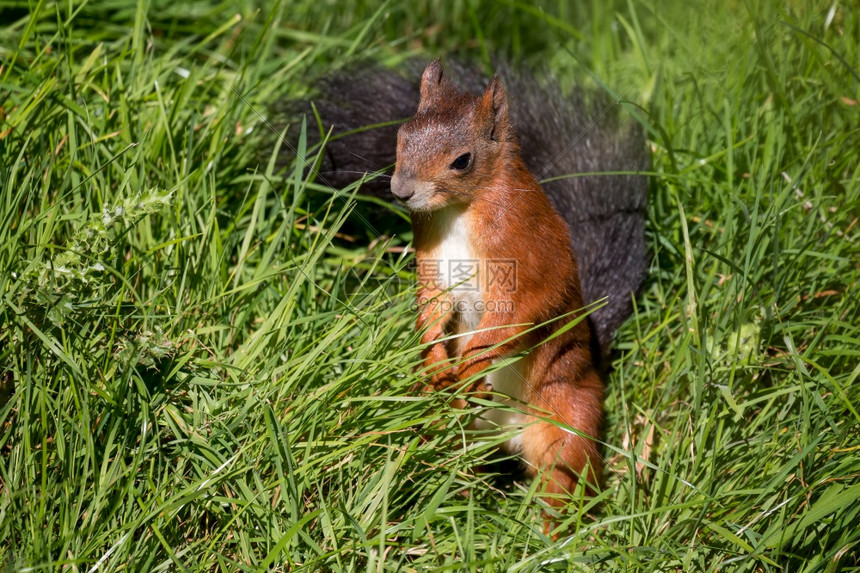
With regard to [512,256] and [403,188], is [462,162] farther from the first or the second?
[512,256]

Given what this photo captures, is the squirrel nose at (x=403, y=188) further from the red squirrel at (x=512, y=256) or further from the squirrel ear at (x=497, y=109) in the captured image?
the squirrel ear at (x=497, y=109)

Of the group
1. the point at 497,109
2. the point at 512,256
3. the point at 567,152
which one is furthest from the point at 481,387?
the point at 567,152

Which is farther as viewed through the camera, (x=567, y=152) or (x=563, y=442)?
(x=567, y=152)

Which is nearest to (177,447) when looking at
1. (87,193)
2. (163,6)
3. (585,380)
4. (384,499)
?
(384,499)

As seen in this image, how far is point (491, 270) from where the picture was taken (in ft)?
7.23

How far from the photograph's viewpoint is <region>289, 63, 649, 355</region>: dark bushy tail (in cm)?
280

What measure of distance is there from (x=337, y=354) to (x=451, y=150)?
0.73 meters

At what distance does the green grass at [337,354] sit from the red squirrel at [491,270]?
132mm

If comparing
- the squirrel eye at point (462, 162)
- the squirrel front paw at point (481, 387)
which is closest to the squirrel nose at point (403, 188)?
the squirrel eye at point (462, 162)

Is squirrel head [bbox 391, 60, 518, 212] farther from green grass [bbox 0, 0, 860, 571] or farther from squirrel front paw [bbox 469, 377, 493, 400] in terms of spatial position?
squirrel front paw [bbox 469, 377, 493, 400]

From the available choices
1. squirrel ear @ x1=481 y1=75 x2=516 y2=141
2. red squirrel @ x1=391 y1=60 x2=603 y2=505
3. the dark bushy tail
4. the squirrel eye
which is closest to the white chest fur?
red squirrel @ x1=391 y1=60 x2=603 y2=505

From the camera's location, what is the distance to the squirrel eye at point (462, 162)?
212 cm

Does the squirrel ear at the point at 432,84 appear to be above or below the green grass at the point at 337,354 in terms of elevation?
above

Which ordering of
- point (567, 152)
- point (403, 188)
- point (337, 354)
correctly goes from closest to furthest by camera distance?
point (403, 188), point (337, 354), point (567, 152)
